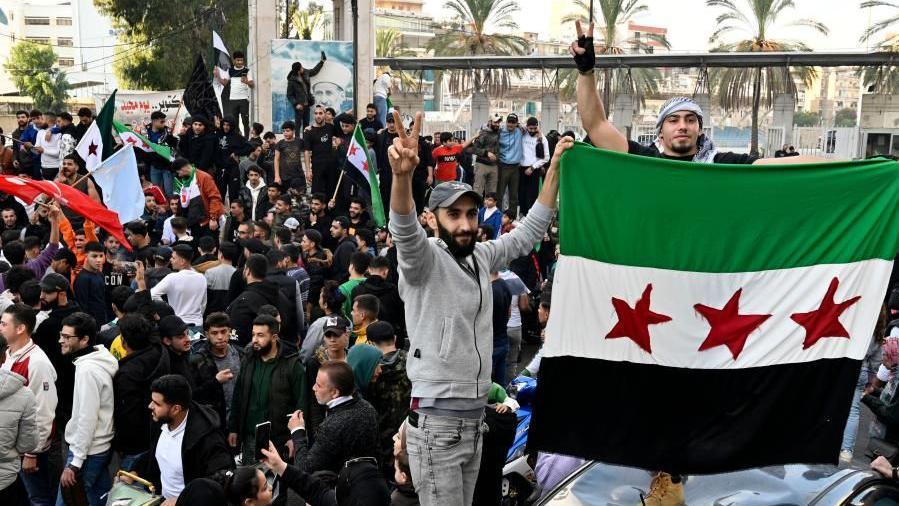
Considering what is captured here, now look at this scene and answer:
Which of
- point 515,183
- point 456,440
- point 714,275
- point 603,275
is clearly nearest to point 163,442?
point 456,440

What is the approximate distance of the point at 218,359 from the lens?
294 inches

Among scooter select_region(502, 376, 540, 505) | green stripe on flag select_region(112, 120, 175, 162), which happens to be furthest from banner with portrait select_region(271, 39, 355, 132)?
scooter select_region(502, 376, 540, 505)

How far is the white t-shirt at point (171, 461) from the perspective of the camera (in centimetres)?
606

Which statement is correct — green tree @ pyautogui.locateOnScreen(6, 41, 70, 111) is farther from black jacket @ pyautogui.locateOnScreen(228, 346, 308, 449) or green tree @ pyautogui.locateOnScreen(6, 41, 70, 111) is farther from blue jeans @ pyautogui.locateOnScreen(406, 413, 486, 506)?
blue jeans @ pyautogui.locateOnScreen(406, 413, 486, 506)

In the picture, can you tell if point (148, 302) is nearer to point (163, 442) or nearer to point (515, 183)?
point (163, 442)

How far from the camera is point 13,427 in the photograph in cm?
626

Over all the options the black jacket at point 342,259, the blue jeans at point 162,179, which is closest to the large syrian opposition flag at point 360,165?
the black jacket at point 342,259

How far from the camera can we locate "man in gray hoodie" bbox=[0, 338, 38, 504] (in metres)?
6.19

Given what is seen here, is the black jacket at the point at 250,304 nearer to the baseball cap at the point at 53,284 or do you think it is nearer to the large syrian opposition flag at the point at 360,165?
the baseball cap at the point at 53,284

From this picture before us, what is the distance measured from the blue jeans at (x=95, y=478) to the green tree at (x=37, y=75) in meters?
75.6

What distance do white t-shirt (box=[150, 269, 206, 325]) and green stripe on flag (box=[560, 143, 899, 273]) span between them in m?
5.17

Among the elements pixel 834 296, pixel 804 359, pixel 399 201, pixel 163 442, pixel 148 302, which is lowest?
pixel 163 442

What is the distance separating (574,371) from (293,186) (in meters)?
11.9

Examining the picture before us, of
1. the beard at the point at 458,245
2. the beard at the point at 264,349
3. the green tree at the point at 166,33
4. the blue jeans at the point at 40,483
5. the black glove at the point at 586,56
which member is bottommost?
the blue jeans at the point at 40,483
